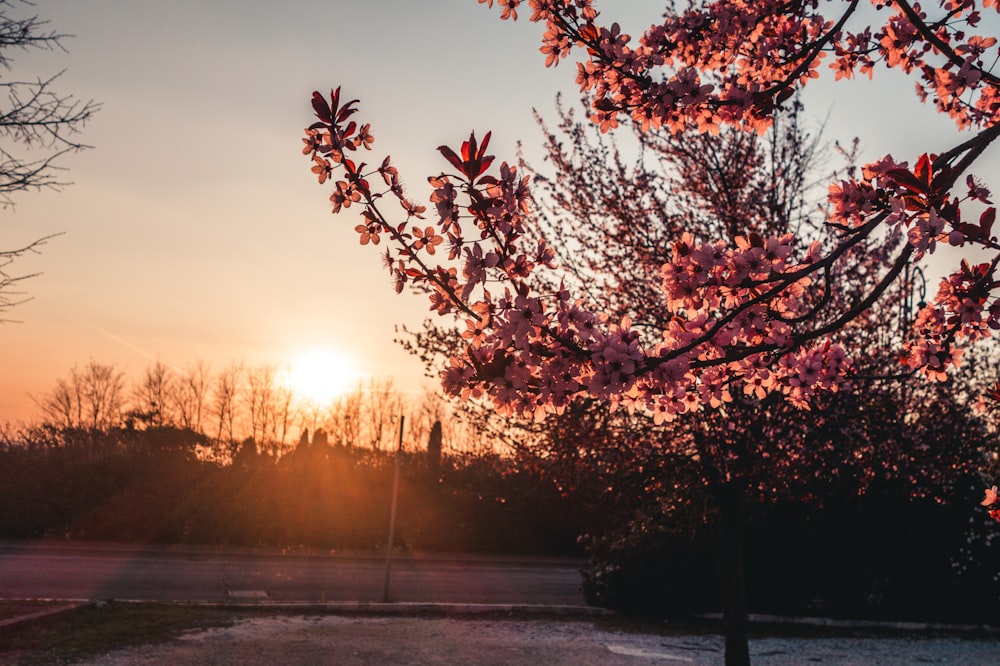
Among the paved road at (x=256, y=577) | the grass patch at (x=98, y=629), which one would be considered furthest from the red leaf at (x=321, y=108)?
the paved road at (x=256, y=577)

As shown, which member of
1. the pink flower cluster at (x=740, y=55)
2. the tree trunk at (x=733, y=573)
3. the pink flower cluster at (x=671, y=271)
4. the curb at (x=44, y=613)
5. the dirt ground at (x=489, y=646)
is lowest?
the dirt ground at (x=489, y=646)

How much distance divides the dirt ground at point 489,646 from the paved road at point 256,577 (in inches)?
113

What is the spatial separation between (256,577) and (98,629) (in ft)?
22.3

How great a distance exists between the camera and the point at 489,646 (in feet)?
33.4

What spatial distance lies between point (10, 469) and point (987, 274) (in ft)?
84.2

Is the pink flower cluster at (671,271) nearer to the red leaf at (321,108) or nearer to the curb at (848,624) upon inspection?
the red leaf at (321,108)

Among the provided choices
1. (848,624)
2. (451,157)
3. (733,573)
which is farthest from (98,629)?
(848,624)

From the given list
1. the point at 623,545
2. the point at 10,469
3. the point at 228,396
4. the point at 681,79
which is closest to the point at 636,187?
the point at 681,79

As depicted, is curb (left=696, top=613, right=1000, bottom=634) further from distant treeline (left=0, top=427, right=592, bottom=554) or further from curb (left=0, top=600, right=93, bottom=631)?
curb (left=0, top=600, right=93, bottom=631)

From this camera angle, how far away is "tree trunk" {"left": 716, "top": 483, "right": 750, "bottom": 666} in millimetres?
8914

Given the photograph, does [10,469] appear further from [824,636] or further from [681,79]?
[681,79]

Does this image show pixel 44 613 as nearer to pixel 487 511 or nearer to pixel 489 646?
pixel 489 646

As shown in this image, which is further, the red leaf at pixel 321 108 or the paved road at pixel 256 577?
the paved road at pixel 256 577

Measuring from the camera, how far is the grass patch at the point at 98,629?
8.33 m
